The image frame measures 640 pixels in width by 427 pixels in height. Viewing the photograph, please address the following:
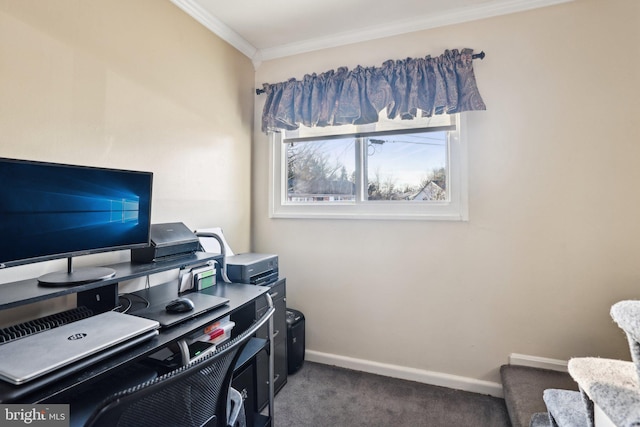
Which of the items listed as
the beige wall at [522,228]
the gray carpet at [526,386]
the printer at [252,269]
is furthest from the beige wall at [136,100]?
the gray carpet at [526,386]

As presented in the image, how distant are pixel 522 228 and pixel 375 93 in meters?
1.29

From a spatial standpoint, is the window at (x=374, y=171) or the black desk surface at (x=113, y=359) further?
the window at (x=374, y=171)

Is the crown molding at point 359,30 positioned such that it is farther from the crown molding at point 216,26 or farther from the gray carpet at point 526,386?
the gray carpet at point 526,386

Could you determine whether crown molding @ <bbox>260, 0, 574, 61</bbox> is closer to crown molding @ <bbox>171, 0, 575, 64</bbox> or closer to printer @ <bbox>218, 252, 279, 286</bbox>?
crown molding @ <bbox>171, 0, 575, 64</bbox>

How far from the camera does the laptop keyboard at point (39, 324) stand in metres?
1.02

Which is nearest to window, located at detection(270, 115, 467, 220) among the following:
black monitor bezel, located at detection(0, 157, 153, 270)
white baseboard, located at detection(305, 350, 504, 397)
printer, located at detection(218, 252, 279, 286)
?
printer, located at detection(218, 252, 279, 286)

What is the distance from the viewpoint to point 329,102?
2275mm

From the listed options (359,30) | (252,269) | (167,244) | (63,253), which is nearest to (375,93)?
(359,30)

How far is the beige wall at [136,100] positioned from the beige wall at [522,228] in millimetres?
924

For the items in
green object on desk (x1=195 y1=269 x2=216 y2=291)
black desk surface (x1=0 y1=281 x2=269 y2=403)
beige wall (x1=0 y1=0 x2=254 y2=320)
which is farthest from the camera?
green object on desk (x1=195 y1=269 x2=216 y2=291)

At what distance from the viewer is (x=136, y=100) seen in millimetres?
1685

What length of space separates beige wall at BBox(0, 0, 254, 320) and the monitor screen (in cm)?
27

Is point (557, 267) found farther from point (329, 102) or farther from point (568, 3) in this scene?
point (329, 102)

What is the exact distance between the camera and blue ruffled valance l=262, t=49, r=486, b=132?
198 centimetres
